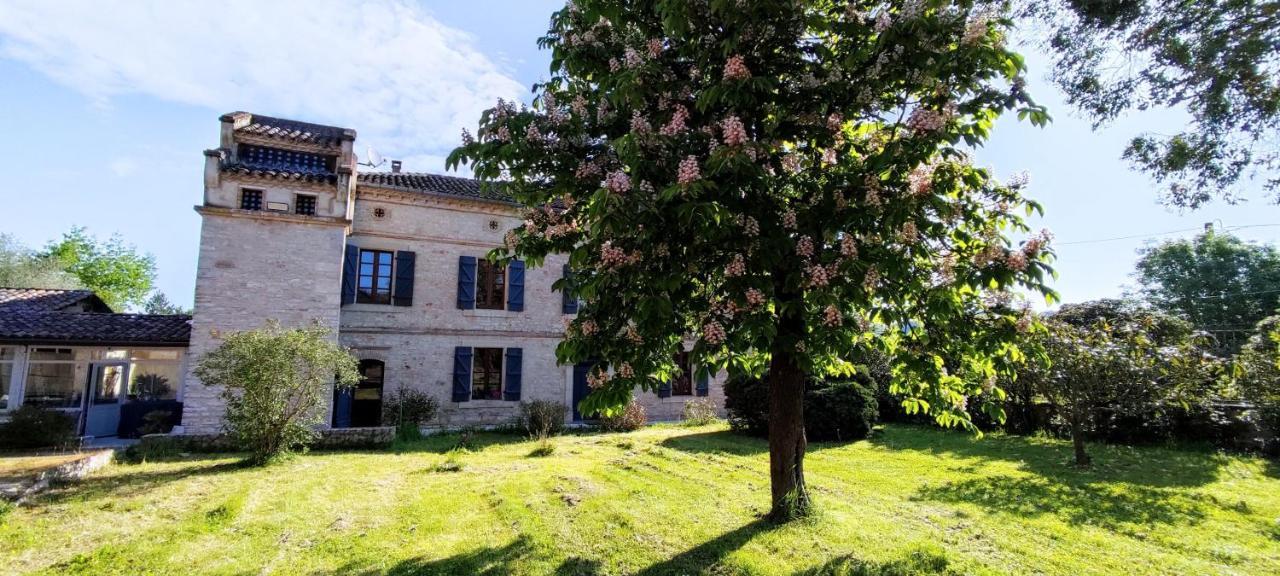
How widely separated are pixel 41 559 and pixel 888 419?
59.1ft

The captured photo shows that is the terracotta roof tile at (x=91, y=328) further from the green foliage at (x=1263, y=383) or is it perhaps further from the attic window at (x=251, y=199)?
the green foliage at (x=1263, y=383)

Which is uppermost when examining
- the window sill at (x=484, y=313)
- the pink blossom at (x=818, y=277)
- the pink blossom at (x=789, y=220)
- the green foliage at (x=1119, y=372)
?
the window sill at (x=484, y=313)

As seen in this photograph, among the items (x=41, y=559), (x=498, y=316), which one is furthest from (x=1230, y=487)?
(x=498, y=316)

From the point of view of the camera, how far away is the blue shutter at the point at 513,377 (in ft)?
58.9

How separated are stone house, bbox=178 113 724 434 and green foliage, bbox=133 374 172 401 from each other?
1.59 meters

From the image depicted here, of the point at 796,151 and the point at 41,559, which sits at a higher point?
the point at 796,151

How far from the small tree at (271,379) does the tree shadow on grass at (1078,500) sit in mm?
10445

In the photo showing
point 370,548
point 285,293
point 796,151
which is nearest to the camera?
point 796,151

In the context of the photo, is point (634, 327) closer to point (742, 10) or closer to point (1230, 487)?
point (742, 10)

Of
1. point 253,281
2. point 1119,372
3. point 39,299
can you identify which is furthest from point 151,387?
point 1119,372

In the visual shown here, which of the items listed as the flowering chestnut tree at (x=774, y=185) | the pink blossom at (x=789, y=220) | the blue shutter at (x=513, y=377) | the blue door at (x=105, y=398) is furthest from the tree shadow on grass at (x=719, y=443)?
the blue door at (x=105, y=398)

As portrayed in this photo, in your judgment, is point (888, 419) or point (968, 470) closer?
Answer: point (968, 470)

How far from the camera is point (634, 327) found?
16.3 ft

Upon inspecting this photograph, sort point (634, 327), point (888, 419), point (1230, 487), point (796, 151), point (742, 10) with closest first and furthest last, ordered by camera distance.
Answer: point (742, 10), point (634, 327), point (796, 151), point (1230, 487), point (888, 419)
